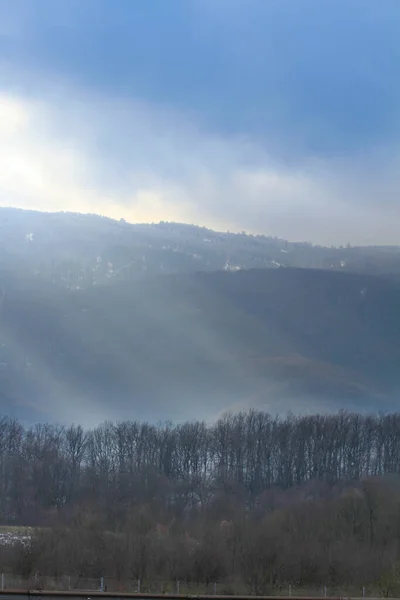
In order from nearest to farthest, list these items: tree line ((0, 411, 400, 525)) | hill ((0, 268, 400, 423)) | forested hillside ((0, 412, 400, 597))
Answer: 1. forested hillside ((0, 412, 400, 597))
2. tree line ((0, 411, 400, 525))
3. hill ((0, 268, 400, 423))

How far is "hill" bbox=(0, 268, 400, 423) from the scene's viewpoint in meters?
146

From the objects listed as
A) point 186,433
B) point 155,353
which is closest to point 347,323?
point 155,353

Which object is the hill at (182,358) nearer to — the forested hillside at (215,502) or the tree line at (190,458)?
the tree line at (190,458)

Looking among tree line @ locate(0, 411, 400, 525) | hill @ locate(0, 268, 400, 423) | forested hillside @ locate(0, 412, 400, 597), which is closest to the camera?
forested hillside @ locate(0, 412, 400, 597)

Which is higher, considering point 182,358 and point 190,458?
point 182,358

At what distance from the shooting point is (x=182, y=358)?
561 ft

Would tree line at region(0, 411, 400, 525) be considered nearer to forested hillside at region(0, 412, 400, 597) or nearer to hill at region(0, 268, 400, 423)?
forested hillside at region(0, 412, 400, 597)

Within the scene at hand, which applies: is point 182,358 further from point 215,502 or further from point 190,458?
point 215,502

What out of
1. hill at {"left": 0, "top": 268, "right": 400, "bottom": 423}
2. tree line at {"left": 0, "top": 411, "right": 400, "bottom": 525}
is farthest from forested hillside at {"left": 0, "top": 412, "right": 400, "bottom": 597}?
hill at {"left": 0, "top": 268, "right": 400, "bottom": 423}

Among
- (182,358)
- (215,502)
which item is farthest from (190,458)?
(182,358)

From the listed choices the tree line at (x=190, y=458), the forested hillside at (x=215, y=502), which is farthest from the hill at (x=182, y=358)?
the forested hillside at (x=215, y=502)

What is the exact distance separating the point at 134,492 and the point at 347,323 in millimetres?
142371

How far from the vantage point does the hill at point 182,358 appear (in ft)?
481

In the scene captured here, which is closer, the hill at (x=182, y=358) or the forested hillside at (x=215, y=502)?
the forested hillside at (x=215, y=502)
